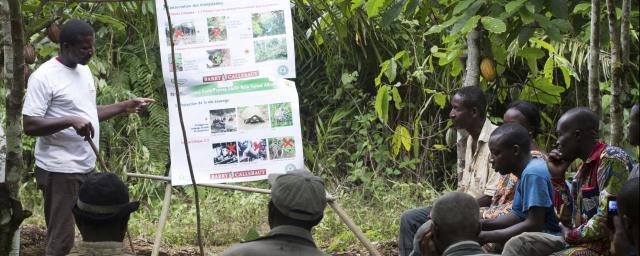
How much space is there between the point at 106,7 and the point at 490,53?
10.1 feet

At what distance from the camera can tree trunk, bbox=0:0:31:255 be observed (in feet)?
12.4

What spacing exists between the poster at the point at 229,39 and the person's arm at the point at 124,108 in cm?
33

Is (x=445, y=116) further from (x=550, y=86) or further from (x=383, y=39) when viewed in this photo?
(x=550, y=86)

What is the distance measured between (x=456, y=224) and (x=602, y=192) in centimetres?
108

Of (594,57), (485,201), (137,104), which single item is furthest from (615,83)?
(137,104)

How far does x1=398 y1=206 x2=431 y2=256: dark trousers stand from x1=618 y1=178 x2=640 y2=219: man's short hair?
8.07ft

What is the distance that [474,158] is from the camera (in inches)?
211

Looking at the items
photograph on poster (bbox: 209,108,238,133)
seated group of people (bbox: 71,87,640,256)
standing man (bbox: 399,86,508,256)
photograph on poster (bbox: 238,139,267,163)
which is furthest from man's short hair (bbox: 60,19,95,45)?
standing man (bbox: 399,86,508,256)

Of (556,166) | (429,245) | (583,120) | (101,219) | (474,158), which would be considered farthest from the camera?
(474,158)

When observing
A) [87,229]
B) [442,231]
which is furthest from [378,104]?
[87,229]

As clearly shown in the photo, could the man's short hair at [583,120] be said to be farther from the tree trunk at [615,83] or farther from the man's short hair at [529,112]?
the man's short hair at [529,112]

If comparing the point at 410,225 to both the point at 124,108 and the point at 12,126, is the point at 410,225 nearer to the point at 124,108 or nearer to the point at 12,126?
the point at 124,108

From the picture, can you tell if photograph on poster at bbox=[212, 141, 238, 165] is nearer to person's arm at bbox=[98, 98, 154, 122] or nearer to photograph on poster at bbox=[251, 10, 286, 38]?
person's arm at bbox=[98, 98, 154, 122]

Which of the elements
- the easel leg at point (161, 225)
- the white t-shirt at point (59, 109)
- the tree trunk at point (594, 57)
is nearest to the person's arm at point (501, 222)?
the tree trunk at point (594, 57)
